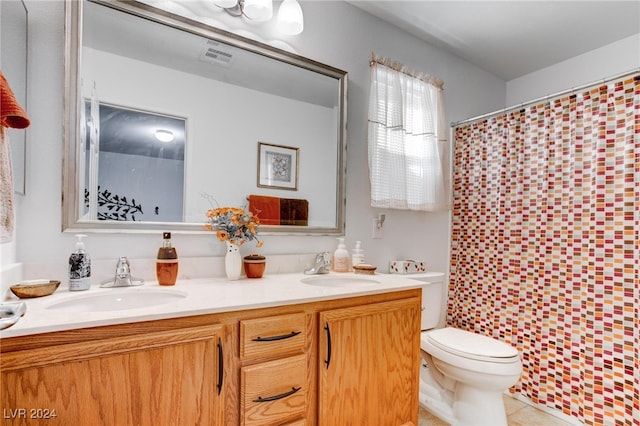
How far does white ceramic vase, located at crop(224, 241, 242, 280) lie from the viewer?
1475 mm

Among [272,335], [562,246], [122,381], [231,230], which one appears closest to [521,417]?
[562,246]

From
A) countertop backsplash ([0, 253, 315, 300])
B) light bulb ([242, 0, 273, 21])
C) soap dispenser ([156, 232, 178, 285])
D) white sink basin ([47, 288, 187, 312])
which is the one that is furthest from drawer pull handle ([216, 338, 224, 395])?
light bulb ([242, 0, 273, 21])

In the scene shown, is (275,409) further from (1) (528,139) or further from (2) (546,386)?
(1) (528,139)

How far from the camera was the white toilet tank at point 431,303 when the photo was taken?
6.68ft

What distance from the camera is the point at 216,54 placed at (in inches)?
62.6

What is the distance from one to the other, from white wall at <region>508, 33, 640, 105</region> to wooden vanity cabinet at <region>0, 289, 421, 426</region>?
231 cm

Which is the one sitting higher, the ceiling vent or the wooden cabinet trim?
the ceiling vent

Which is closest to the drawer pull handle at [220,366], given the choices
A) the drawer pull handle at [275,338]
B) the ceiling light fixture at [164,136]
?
the drawer pull handle at [275,338]

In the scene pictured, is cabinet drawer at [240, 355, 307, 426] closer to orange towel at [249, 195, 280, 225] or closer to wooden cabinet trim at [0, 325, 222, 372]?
wooden cabinet trim at [0, 325, 222, 372]

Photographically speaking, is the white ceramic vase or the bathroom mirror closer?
the bathroom mirror

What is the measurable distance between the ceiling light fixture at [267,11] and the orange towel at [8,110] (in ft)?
3.40

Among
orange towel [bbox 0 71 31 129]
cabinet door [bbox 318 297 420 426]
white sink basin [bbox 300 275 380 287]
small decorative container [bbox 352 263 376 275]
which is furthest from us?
small decorative container [bbox 352 263 376 275]

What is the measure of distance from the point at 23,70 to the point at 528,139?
8.38ft

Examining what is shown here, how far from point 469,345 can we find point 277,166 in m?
1.39
